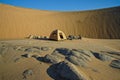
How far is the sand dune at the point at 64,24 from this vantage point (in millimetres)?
19280

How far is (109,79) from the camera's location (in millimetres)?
4074

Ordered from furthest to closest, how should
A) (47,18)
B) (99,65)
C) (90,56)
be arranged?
1. (47,18)
2. (90,56)
3. (99,65)

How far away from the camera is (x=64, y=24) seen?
2338 cm

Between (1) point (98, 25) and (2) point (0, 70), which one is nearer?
(2) point (0, 70)

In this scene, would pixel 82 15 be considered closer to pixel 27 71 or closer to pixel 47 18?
pixel 47 18

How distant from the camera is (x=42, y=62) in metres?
4.91

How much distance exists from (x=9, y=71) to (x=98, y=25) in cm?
1873

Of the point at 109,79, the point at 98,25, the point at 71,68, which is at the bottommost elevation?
the point at 109,79

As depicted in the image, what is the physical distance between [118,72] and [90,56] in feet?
3.84

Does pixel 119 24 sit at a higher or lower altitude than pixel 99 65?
higher

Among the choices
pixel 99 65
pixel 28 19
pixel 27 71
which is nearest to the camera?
pixel 27 71

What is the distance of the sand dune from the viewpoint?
63.3 ft

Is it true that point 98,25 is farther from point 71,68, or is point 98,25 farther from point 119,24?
point 71,68

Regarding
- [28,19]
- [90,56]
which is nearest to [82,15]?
[28,19]
